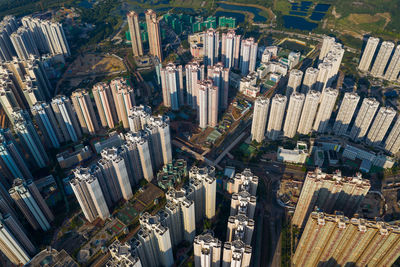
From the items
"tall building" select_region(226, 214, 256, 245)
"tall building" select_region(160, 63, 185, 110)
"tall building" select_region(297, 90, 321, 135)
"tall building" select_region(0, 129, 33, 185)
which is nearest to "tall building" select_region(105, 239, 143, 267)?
"tall building" select_region(226, 214, 256, 245)

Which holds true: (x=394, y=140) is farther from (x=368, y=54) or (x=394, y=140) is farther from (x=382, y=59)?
(x=368, y=54)

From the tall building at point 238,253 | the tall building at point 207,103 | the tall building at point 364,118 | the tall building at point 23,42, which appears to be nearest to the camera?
the tall building at point 238,253

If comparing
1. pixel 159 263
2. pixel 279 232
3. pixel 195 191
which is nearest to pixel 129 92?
pixel 195 191

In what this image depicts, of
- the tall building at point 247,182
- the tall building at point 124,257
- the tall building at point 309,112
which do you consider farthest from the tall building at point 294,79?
the tall building at point 124,257

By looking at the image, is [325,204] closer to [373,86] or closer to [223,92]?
[223,92]

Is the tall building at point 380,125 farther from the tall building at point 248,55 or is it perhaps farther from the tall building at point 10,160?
the tall building at point 10,160

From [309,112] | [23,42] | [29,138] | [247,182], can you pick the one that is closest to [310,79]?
[309,112]
